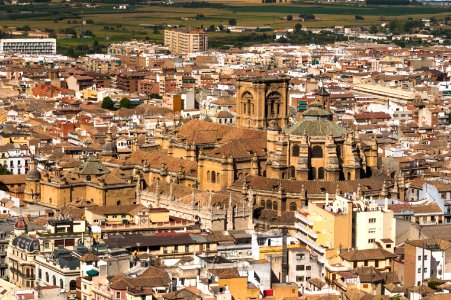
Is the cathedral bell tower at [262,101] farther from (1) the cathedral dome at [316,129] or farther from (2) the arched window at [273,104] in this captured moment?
(1) the cathedral dome at [316,129]

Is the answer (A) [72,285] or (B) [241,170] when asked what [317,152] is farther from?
(A) [72,285]

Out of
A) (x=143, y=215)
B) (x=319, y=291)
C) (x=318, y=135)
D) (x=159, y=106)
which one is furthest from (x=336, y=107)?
(x=319, y=291)

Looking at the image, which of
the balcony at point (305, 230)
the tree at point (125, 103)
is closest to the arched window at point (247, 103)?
the balcony at point (305, 230)

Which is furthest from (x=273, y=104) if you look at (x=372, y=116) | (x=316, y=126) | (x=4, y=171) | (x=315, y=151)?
(x=372, y=116)

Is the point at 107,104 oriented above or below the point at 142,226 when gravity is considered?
below

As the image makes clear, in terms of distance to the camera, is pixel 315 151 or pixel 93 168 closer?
pixel 315 151

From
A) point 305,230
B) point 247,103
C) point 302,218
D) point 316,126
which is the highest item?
point 316,126

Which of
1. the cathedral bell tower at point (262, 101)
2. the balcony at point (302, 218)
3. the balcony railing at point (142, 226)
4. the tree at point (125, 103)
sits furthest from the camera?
the tree at point (125, 103)

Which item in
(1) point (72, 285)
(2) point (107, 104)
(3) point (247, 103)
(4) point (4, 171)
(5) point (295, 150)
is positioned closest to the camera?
(1) point (72, 285)
